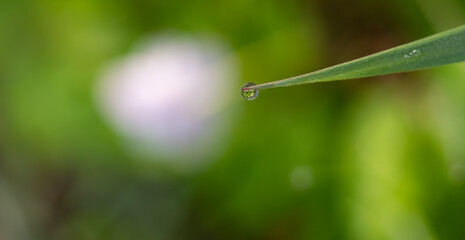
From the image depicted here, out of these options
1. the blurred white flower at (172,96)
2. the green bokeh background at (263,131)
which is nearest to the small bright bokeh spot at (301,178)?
the green bokeh background at (263,131)

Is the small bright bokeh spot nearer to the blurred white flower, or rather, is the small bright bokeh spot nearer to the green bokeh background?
the green bokeh background

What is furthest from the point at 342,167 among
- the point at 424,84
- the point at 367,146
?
the point at 424,84

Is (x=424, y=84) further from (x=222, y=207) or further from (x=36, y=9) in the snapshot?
(x=36, y=9)

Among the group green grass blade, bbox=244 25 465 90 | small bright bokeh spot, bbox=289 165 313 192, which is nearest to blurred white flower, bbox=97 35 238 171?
small bright bokeh spot, bbox=289 165 313 192

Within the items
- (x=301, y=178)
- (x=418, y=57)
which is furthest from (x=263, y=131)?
(x=418, y=57)

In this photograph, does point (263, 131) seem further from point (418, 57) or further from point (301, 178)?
point (418, 57)

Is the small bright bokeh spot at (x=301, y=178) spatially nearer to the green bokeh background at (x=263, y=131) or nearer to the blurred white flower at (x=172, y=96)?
the green bokeh background at (x=263, y=131)
